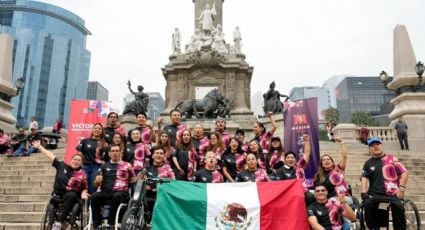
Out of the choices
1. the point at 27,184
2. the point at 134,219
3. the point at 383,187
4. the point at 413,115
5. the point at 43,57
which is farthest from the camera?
the point at 43,57

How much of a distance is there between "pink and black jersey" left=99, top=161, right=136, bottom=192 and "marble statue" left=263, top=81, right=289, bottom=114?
17031 mm

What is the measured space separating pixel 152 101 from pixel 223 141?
3798 inches

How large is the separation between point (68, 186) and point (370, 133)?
1644 cm

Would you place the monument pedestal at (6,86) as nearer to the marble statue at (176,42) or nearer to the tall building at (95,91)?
the marble statue at (176,42)

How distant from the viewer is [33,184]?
34.7 feet

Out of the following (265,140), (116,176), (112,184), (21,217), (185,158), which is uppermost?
(265,140)

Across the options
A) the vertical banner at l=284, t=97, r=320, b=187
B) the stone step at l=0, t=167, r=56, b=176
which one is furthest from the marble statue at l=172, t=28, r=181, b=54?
the vertical banner at l=284, t=97, r=320, b=187

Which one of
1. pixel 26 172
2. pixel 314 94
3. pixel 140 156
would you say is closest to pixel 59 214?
pixel 140 156

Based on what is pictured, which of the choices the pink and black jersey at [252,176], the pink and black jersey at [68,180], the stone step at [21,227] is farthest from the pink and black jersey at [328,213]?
the stone step at [21,227]

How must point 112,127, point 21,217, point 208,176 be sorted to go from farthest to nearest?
point 112,127 → point 21,217 → point 208,176

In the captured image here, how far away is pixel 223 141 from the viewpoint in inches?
308

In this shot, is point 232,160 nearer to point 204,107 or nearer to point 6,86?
point 204,107

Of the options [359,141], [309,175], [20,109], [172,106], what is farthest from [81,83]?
[309,175]

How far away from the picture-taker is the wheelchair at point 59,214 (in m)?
5.62
